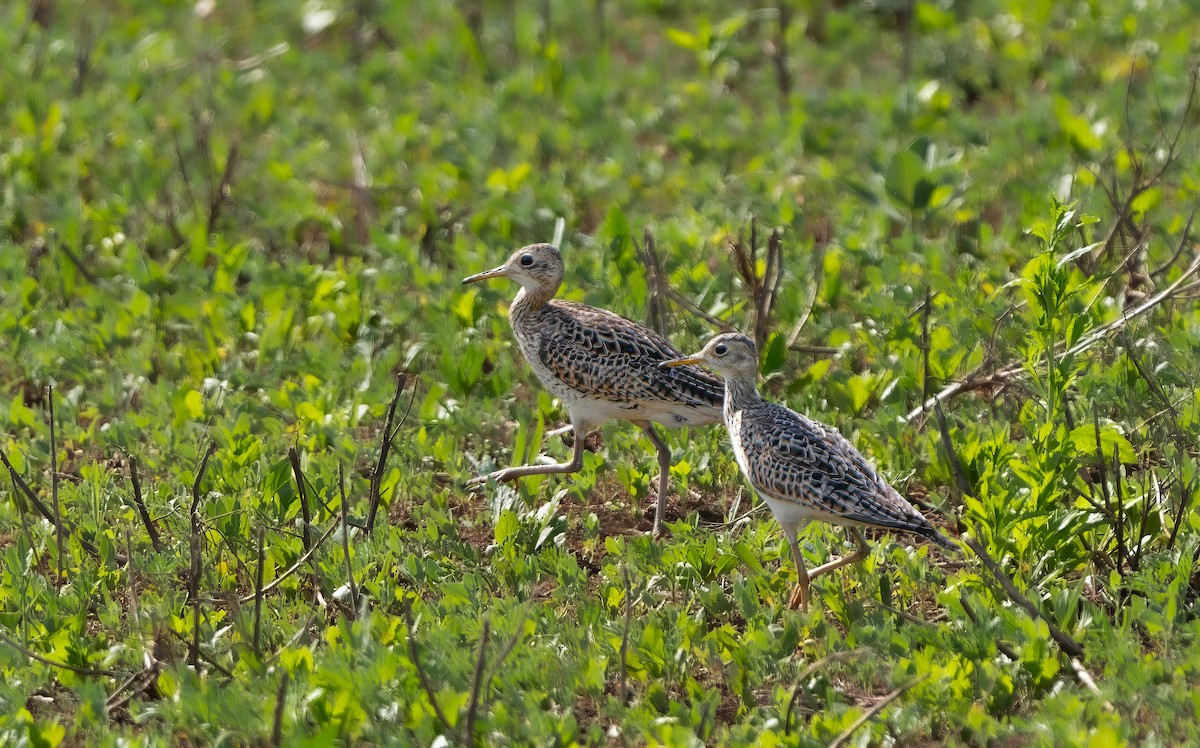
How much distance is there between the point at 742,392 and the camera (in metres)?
6.41

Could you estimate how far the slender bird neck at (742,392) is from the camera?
639cm

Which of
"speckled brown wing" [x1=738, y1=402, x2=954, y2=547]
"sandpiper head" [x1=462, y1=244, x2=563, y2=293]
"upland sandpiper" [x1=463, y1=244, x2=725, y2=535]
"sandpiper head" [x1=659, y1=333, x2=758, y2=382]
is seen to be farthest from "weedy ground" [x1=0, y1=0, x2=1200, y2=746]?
"sandpiper head" [x1=659, y1=333, x2=758, y2=382]

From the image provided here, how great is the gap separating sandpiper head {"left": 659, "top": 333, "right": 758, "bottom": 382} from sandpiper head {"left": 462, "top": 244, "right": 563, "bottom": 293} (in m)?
1.42

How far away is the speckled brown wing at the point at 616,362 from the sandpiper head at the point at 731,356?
0.39 meters

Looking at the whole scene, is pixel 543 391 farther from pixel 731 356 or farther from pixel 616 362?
pixel 731 356

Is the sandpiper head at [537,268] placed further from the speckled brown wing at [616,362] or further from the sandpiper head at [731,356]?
the sandpiper head at [731,356]

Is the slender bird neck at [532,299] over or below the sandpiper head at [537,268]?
below

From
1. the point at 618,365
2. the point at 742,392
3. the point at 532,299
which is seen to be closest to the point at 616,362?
the point at 618,365

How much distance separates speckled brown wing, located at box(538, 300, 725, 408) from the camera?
6.79m

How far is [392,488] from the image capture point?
6.66 m

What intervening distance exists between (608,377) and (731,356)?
2.41 feet

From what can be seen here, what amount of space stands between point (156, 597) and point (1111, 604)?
3575mm

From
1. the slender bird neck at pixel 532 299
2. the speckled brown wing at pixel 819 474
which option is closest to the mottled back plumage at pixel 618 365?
the slender bird neck at pixel 532 299

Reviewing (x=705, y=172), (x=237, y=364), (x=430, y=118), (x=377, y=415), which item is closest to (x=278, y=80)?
(x=430, y=118)
